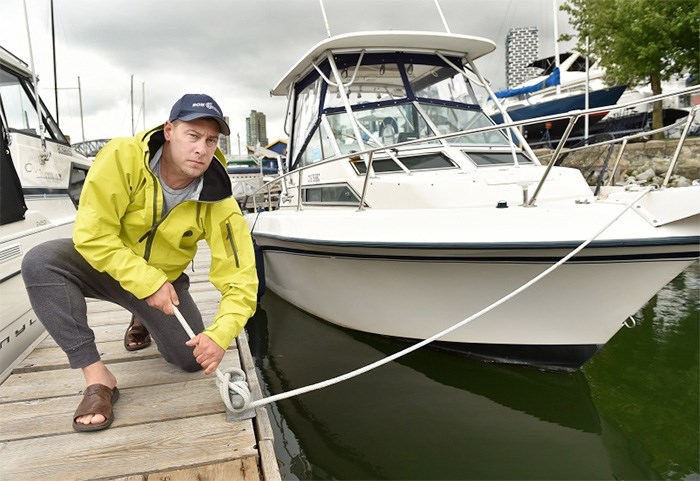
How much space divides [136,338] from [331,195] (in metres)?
2.30

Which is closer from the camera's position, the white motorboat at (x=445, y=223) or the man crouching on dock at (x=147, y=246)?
the man crouching on dock at (x=147, y=246)

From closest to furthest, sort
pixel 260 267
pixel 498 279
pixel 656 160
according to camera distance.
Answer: pixel 498 279
pixel 260 267
pixel 656 160

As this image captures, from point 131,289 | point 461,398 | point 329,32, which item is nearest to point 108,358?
point 131,289

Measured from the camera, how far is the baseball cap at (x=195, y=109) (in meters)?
1.98

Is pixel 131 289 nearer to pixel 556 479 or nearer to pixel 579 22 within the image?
pixel 556 479

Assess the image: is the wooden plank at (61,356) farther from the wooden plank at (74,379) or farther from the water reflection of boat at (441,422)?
the water reflection of boat at (441,422)

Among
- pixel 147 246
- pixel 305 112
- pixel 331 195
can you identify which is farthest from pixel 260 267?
pixel 147 246

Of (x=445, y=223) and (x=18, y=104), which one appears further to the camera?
(x=18, y=104)

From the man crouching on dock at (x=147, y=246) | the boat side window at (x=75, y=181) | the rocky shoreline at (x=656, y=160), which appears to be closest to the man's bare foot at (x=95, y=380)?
the man crouching on dock at (x=147, y=246)

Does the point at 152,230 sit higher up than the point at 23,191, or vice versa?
the point at 23,191

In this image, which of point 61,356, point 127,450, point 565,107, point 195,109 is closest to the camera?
point 127,450

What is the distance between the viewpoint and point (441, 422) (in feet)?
10.5

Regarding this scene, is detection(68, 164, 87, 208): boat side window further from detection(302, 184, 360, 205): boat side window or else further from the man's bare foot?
the man's bare foot

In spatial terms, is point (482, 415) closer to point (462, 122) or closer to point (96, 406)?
point (96, 406)
